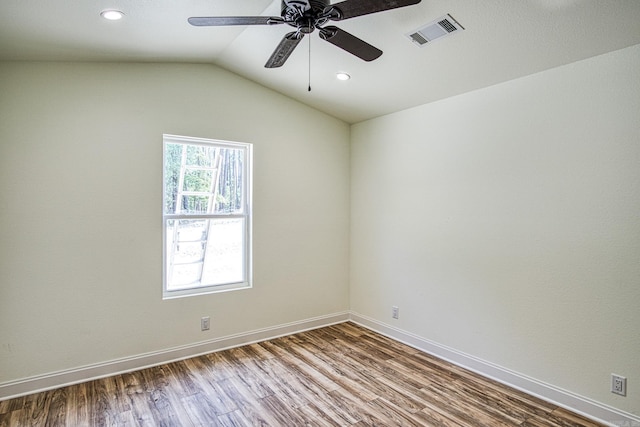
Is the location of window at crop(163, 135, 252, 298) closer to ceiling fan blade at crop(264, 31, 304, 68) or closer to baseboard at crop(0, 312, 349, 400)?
baseboard at crop(0, 312, 349, 400)

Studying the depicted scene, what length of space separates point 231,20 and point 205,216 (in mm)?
2179

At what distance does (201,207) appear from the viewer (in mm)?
3666

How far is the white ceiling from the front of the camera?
218 cm

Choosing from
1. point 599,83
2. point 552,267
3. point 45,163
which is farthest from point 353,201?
point 45,163

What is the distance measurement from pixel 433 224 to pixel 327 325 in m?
1.85

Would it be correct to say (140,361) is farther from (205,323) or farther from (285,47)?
(285,47)

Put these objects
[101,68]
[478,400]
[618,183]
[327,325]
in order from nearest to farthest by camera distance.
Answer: [618,183], [478,400], [101,68], [327,325]

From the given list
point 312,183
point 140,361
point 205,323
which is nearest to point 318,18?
point 312,183

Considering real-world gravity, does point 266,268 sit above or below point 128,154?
below

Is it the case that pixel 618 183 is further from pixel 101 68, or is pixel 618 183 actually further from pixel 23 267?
pixel 23 267

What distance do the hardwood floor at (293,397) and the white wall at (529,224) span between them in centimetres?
39

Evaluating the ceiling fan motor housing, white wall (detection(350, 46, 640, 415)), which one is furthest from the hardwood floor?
the ceiling fan motor housing

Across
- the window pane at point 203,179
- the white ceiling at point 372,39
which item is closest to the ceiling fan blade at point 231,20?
the white ceiling at point 372,39

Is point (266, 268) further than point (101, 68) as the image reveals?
Yes
